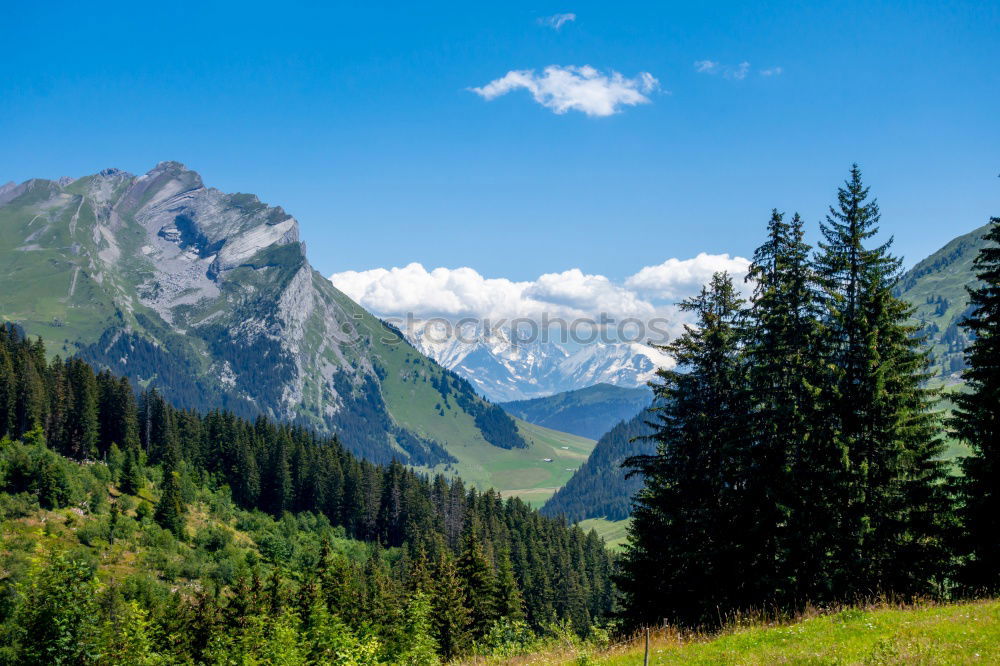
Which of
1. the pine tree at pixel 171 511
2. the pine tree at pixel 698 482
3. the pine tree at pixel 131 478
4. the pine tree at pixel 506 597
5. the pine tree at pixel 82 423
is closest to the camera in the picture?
the pine tree at pixel 698 482

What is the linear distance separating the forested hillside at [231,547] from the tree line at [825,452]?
14232mm

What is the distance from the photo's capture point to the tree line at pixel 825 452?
981 inches

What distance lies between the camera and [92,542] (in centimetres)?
6844

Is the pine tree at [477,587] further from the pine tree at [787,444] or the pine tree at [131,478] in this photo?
the pine tree at [131,478]

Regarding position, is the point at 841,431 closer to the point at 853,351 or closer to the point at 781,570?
the point at 853,351

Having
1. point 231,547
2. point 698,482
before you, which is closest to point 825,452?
point 698,482

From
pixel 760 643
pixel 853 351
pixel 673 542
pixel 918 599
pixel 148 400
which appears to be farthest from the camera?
pixel 148 400

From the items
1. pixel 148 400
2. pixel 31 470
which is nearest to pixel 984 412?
pixel 31 470

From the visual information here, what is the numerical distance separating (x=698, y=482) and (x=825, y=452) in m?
5.90

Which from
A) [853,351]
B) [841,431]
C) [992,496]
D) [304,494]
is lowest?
[304,494]

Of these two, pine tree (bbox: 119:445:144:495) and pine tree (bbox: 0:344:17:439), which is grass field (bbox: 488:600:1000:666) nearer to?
pine tree (bbox: 119:445:144:495)

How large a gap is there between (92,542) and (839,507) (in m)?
76.6

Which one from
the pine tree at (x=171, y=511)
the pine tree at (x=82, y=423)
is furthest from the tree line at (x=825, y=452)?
the pine tree at (x=82, y=423)

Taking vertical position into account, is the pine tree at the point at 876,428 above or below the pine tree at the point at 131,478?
above
